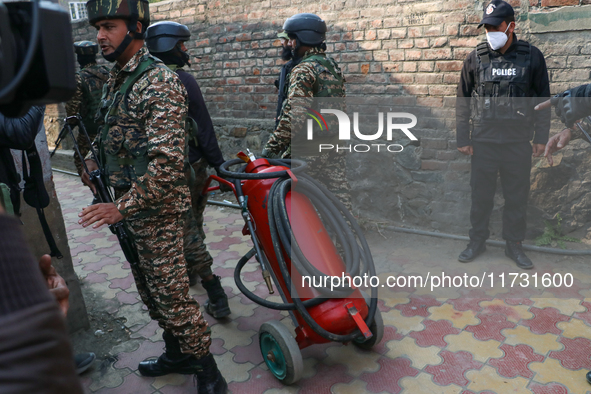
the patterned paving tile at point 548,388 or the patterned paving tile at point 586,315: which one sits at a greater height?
the patterned paving tile at point 548,388

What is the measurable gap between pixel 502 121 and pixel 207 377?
2.91 m

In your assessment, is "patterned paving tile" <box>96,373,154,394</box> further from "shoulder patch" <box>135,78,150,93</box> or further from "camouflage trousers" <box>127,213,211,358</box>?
"shoulder patch" <box>135,78,150,93</box>

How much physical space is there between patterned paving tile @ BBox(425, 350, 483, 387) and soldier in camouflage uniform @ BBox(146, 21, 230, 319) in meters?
1.43

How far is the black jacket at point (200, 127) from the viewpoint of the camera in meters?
3.34

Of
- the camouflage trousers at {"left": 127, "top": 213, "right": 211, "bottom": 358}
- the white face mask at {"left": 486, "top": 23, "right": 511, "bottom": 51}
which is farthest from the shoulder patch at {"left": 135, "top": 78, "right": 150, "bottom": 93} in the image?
the white face mask at {"left": 486, "top": 23, "right": 511, "bottom": 51}

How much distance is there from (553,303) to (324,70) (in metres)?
2.29

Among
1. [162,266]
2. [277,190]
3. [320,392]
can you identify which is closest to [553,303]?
[320,392]

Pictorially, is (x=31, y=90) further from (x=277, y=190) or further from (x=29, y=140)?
(x=277, y=190)

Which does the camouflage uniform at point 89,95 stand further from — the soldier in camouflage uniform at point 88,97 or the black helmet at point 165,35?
the black helmet at point 165,35

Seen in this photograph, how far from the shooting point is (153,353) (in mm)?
A: 2854

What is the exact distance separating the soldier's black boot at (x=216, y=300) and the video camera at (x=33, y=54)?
249cm

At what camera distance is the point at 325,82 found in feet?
11.1

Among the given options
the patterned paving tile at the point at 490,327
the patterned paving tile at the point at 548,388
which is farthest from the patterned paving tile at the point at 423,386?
the patterned paving tile at the point at 490,327

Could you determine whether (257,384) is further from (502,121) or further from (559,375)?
(502,121)
